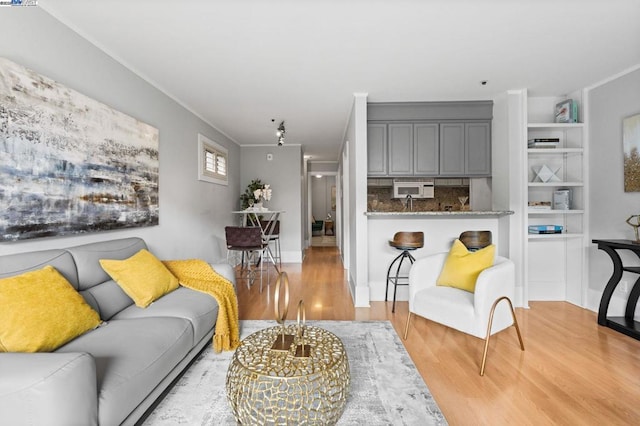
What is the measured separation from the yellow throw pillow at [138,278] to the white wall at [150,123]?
397 mm

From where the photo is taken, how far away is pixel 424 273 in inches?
104

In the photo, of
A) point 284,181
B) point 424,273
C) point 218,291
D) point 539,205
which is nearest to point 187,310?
point 218,291

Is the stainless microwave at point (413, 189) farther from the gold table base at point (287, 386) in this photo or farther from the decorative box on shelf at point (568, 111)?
the gold table base at point (287, 386)

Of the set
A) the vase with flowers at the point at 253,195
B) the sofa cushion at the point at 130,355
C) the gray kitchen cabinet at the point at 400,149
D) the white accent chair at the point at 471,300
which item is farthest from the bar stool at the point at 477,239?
the vase with flowers at the point at 253,195

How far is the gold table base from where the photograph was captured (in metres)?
1.30

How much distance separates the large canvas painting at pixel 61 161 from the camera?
174 centimetres

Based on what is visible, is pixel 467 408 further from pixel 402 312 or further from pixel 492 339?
pixel 402 312

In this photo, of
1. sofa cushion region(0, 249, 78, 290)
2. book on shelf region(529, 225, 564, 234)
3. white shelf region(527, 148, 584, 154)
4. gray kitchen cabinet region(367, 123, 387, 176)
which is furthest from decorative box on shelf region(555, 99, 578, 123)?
sofa cushion region(0, 249, 78, 290)

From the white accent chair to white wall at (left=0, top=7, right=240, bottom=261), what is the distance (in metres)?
2.67

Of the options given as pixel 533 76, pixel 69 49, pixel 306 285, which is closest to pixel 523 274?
pixel 533 76

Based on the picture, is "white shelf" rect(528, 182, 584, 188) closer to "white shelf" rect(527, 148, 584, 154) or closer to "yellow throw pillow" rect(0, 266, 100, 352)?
"white shelf" rect(527, 148, 584, 154)

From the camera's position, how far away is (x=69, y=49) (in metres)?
2.19

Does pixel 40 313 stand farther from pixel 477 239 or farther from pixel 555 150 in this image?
pixel 555 150

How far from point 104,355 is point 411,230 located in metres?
3.23
